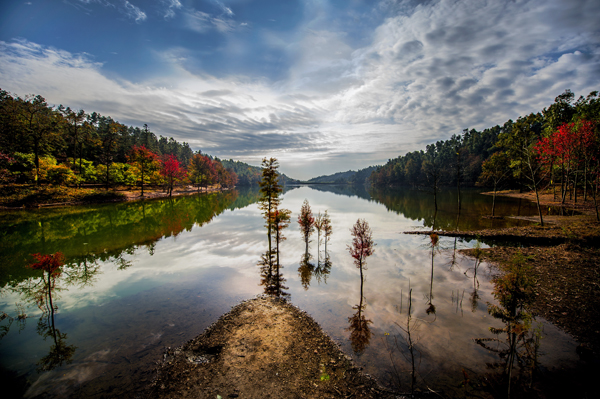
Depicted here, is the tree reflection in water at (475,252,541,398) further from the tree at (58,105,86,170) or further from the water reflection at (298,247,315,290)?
the tree at (58,105,86,170)

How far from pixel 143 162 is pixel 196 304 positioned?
8027 cm

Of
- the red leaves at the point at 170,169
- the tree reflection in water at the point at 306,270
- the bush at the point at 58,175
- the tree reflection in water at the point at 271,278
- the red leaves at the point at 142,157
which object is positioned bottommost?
the tree reflection in water at the point at 271,278

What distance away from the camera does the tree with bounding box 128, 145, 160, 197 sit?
74.7 m

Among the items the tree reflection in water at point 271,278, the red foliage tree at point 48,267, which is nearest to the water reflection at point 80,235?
the red foliage tree at point 48,267

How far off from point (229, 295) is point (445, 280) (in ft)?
50.9

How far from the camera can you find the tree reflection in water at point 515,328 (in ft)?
23.6

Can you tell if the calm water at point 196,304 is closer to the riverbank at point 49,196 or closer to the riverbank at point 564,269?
the riverbank at point 564,269

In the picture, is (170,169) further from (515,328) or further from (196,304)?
(515,328)

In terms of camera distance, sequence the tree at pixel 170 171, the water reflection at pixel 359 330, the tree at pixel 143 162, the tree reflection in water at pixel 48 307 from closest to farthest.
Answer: the tree reflection in water at pixel 48 307 < the water reflection at pixel 359 330 < the tree at pixel 143 162 < the tree at pixel 170 171

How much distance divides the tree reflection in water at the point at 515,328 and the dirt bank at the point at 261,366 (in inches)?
179

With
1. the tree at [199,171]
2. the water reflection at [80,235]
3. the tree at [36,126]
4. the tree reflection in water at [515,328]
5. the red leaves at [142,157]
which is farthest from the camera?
the tree at [199,171]

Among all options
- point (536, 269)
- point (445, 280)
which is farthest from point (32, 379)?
point (536, 269)

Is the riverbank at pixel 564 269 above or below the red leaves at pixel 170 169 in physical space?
below

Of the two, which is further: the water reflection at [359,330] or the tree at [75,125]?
the tree at [75,125]
